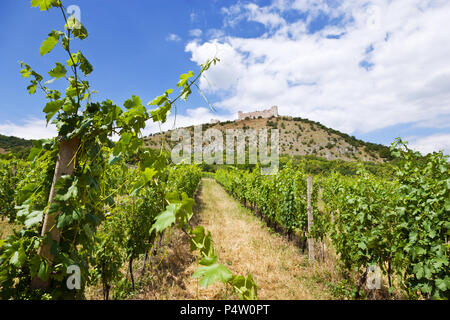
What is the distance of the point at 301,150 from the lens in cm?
6050

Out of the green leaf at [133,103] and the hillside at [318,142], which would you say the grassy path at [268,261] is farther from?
the hillside at [318,142]

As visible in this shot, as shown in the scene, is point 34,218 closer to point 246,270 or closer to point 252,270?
point 246,270

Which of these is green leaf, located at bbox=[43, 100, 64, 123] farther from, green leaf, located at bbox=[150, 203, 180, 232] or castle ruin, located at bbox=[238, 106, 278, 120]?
castle ruin, located at bbox=[238, 106, 278, 120]

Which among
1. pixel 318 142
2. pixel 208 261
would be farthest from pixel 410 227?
pixel 318 142

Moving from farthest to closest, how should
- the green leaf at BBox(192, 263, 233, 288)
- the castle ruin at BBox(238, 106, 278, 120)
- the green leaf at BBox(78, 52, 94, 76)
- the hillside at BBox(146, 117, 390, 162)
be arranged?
the castle ruin at BBox(238, 106, 278, 120), the hillside at BBox(146, 117, 390, 162), the green leaf at BBox(78, 52, 94, 76), the green leaf at BBox(192, 263, 233, 288)

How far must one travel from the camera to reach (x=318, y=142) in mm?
62781

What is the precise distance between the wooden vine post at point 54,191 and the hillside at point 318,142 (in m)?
53.6

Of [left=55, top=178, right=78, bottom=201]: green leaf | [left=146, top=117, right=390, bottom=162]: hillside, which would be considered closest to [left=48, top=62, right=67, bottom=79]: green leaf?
[left=55, top=178, right=78, bottom=201]: green leaf

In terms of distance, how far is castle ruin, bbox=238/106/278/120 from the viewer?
90.6m

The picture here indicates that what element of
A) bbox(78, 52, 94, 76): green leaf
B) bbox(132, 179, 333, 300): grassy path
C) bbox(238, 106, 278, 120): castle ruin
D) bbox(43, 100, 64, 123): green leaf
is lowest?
bbox(132, 179, 333, 300): grassy path

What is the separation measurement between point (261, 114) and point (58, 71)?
3752 inches

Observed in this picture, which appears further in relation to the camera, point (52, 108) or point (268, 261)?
point (268, 261)

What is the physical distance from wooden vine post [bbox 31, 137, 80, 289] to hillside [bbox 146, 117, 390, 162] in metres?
53.6

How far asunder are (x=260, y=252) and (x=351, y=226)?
237 cm
